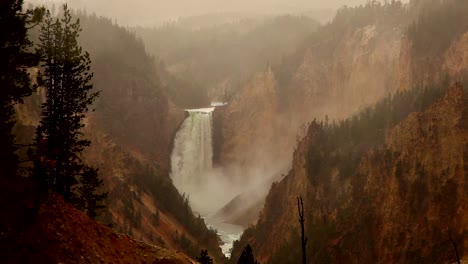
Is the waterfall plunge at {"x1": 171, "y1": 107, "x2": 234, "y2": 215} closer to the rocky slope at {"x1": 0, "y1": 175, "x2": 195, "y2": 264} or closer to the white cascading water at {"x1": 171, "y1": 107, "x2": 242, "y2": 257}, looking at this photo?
the white cascading water at {"x1": 171, "y1": 107, "x2": 242, "y2": 257}

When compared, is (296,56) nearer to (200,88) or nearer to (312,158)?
(200,88)

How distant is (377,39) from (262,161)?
44106 mm

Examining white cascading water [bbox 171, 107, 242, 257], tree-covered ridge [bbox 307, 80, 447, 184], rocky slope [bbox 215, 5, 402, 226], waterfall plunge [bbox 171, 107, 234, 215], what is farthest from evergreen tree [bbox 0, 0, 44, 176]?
waterfall plunge [bbox 171, 107, 234, 215]

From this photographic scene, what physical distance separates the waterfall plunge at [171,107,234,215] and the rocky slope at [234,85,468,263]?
197 ft

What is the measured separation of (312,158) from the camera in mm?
77875

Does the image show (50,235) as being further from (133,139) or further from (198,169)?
(198,169)

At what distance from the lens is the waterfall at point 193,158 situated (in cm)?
12825

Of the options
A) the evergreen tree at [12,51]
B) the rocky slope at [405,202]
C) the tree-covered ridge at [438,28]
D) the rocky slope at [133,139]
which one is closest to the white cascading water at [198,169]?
the rocky slope at [133,139]

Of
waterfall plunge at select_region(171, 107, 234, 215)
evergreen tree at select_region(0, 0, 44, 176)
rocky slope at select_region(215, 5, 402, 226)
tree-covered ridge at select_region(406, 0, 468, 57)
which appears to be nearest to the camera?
evergreen tree at select_region(0, 0, 44, 176)

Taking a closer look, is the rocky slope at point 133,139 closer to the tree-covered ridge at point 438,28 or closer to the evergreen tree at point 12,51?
the evergreen tree at point 12,51

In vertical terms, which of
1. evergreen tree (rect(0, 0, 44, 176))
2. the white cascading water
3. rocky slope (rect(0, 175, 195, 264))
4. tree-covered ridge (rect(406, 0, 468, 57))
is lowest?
the white cascading water

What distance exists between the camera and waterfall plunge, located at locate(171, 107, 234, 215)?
12738cm

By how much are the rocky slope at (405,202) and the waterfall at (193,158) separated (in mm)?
61894

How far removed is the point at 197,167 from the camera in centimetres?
13150
